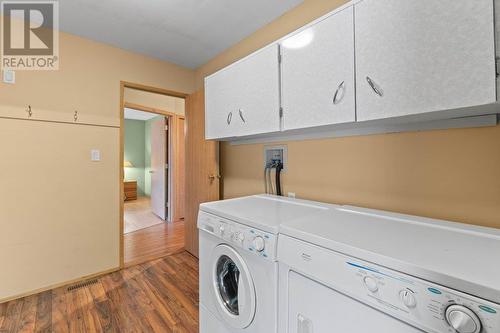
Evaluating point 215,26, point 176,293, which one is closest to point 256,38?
point 215,26

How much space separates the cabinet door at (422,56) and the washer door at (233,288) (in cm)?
95

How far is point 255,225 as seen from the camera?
1059mm

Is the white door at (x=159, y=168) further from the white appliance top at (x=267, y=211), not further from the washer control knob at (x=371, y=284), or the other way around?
the washer control knob at (x=371, y=284)

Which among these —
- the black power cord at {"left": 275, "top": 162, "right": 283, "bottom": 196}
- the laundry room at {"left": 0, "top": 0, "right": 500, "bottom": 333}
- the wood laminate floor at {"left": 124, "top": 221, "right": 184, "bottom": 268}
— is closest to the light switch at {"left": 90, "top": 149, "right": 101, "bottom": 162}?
the laundry room at {"left": 0, "top": 0, "right": 500, "bottom": 333}

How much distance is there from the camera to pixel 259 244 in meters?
1.00

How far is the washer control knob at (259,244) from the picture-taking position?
98cm

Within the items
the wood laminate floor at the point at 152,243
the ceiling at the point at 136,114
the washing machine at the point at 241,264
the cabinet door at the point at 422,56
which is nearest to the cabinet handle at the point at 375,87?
the cabinet door at the point at 422,56

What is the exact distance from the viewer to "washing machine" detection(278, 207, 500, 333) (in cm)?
53

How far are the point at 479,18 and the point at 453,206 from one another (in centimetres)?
80

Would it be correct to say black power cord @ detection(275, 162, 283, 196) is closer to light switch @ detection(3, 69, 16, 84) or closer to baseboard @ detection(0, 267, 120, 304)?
baseboard @ detection(0, 267, 120, 304)

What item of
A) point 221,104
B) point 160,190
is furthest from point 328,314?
point 160,190

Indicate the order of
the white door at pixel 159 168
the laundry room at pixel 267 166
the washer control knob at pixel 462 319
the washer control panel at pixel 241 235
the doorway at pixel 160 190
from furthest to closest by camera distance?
the white door at pixel 159 168, the doorway at pixel 160 190, the washer control panel at pixel 241 235, the laundry room at pixel 267 166, the washer control knob at pixel 462 319

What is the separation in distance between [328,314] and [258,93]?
135 centimetres

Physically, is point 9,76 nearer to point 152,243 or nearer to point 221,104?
point 221,104
